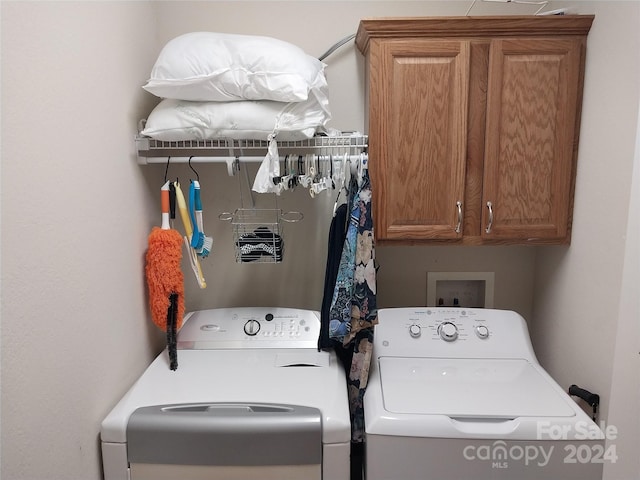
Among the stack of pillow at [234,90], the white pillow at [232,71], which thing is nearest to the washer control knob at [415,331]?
the stack of pillow at [234,90]

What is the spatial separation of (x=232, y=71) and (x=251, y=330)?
925 mm

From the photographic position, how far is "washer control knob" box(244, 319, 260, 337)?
1788 millimetres

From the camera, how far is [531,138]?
168 centimetres

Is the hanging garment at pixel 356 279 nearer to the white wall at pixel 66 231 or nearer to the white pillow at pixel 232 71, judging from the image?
the white pillow at pixel 232 71

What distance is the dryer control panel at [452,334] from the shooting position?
1747 millimetres

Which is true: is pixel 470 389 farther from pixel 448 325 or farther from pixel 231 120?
pixel 231 120

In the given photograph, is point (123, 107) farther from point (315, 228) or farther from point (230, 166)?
point (315, 228)

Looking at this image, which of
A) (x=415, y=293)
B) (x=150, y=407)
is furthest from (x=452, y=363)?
(x=150, y=407)

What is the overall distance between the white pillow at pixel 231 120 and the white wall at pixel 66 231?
0.41ft

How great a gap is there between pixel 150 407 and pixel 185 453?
6.7 inches

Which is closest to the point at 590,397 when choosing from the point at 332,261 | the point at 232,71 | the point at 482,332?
the point at 482,332

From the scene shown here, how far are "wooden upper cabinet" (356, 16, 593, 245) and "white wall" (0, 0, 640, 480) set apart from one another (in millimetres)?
93

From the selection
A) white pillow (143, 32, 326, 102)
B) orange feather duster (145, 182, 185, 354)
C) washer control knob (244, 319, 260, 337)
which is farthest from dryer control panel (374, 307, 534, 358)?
white pillow (143, 32, 326, 102)

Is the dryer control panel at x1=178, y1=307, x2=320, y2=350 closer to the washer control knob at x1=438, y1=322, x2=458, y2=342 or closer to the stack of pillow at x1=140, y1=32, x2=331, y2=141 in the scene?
the washer control knob at x1=438, y1=322, x2=458, y2=342
